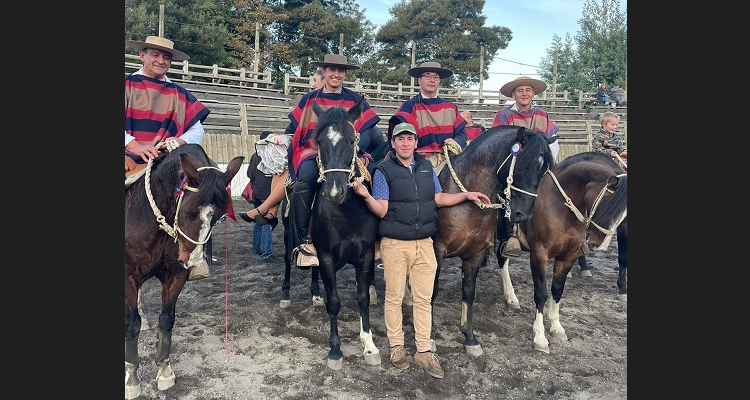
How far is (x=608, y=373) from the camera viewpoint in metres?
4.33

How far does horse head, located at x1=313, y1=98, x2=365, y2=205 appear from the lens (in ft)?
11.8

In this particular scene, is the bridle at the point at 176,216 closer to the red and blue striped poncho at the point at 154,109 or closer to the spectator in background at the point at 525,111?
the red and blue striped poncho at the point at 154,109

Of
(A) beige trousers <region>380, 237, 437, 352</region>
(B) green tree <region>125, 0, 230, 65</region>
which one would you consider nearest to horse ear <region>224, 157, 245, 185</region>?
(A) beige trousers <region>380, 237, 437, 352</region>

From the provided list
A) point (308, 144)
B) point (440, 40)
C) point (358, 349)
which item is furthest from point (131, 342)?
point (440, 40)

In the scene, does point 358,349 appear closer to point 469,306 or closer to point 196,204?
point 469,306

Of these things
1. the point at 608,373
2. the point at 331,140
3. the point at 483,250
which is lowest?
the point at 608,373

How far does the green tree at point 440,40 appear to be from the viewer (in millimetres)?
37656

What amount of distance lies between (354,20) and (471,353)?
1326 inches

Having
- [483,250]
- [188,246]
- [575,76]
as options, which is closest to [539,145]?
[483,250]

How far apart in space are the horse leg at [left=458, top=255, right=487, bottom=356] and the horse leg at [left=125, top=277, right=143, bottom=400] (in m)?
3.14

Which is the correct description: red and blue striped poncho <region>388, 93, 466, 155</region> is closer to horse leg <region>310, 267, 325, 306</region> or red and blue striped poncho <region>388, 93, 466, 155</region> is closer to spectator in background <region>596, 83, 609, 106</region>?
horse leg <region>310, 267, 325, 306</region>

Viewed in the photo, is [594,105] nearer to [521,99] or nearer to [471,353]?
[521,99]

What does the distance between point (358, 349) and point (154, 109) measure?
3181mm

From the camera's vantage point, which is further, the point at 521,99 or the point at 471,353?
the point at 521,99
